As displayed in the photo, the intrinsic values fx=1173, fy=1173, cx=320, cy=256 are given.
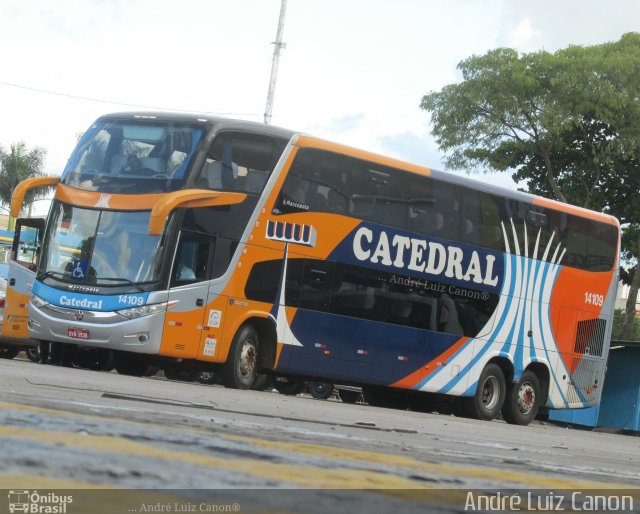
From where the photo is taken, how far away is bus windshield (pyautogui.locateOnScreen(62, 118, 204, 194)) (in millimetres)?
16812

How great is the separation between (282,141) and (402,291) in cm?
343

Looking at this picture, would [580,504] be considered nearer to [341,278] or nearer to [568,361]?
[341,278]

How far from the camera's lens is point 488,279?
2022cm

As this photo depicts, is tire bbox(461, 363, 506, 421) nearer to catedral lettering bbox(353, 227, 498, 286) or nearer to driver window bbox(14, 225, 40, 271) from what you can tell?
catedral lettering bbox(353, 227, 498, 286)

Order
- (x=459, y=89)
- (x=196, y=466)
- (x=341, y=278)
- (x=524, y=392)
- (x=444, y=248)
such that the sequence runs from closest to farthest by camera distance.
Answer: (x=196, y=466) → (x=341, y=278) → (x=444, y=248) → (x=524, y=392) → (x=459, y=89)

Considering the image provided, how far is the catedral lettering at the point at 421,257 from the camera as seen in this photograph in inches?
727

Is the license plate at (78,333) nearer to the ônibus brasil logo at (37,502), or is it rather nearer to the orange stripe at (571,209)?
the orange stripe at (571,209)

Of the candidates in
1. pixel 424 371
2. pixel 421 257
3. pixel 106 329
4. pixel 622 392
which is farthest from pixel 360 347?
pixel 622 392

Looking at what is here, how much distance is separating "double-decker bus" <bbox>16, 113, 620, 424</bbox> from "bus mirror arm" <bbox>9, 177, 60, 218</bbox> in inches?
19.0

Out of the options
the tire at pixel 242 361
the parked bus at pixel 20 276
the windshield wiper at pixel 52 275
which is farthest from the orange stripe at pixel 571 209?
the parked bus at pixel 20 276

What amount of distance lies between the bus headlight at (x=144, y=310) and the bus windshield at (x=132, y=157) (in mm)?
1626

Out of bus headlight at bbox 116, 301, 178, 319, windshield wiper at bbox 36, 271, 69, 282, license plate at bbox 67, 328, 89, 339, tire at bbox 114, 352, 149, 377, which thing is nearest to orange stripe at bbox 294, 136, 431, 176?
bus headlight at bbox 116, 301, 178, 319

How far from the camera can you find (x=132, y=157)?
1723 centimetres

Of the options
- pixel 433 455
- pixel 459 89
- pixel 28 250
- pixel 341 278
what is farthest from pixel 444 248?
pixel 459 89
